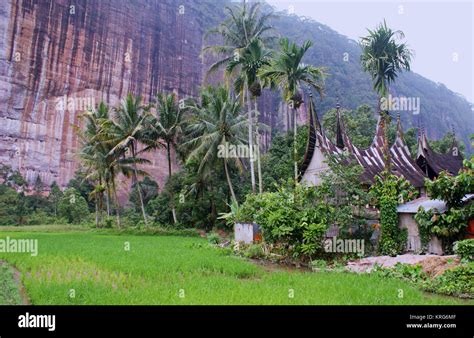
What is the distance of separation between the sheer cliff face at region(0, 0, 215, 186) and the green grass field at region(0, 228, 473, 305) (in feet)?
93.2

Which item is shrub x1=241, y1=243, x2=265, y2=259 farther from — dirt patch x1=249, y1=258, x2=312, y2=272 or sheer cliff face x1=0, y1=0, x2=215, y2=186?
sheer cliff face x1=0, y1=0, x2=215, y2=186

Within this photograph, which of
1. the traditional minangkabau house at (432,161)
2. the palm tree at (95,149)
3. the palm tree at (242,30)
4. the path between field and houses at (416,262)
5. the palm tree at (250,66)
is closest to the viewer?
the path between field and houses at (416,262)

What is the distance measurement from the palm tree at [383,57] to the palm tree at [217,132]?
8.28 meters

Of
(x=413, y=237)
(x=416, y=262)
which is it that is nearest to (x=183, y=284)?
(x=416, y=262)

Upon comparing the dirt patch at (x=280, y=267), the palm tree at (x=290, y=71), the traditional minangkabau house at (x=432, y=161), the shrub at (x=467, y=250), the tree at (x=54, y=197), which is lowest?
the dirt patch at (x=280, y=267)

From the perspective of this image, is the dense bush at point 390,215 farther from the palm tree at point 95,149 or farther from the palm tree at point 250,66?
the palm tree at point 95,149

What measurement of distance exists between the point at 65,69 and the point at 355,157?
3530 cm

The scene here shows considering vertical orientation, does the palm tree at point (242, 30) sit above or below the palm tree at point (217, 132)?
above

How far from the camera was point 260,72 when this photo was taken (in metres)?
19.4

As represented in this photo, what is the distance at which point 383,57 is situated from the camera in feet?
Answer: 50.9

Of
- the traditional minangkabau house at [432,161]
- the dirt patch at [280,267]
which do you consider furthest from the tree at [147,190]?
the dirt patch at [280,267]

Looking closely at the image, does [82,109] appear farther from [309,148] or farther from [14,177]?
[309,148]

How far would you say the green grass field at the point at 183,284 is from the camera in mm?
7195

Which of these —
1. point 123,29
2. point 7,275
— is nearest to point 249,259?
point 7,275
